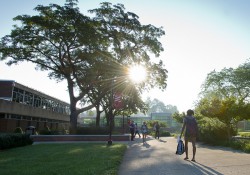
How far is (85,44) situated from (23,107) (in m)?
13.3

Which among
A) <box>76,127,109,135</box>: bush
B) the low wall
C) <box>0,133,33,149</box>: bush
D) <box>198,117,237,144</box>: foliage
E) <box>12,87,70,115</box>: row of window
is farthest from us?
<box>12,87,70,115</box>: row of window

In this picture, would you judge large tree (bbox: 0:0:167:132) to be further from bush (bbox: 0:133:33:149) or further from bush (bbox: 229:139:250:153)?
bush (bbox: 229:139:250:153)

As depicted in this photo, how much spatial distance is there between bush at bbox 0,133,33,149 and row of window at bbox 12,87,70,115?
45.6ft

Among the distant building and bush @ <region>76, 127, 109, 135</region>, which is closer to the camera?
bush @ <region>76, 127, 109, 135</region>

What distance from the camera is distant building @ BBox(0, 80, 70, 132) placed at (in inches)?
1257

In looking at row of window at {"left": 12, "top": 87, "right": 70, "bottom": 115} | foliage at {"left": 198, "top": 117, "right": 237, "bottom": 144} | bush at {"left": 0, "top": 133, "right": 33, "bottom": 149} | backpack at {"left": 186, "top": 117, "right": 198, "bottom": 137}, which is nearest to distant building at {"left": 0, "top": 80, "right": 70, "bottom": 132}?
row of window at {"left": 12, "top": 87, "right": 70, "bottom": 115}

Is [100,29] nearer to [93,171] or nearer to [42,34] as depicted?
[42,34]

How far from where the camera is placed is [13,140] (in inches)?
713

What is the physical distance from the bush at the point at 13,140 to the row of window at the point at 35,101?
13.9m

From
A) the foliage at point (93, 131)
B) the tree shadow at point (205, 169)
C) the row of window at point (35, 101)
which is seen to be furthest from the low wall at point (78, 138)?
the tree shadow at point (205, 169)

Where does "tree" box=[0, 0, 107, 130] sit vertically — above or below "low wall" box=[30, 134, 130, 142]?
above

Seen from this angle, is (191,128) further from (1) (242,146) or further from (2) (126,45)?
(2) (126,45)

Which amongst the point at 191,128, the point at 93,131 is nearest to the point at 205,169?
the point at 191,128

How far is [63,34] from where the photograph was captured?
2648cm
